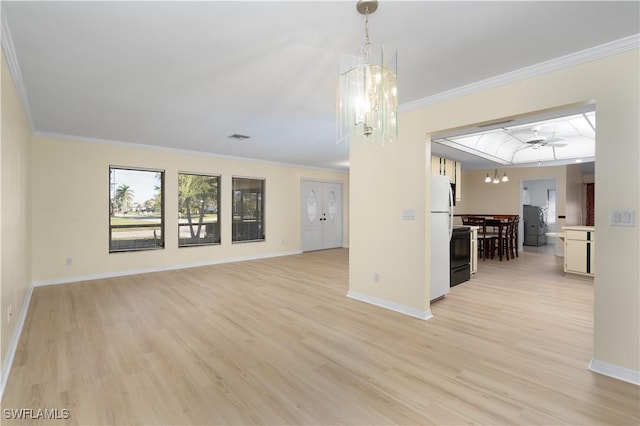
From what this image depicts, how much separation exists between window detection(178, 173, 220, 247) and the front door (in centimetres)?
255

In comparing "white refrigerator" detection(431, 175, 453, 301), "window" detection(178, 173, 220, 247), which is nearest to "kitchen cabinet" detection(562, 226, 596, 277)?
"white refrigerator" detection(431, 175, 453, 301)

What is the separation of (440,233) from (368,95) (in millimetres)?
2544

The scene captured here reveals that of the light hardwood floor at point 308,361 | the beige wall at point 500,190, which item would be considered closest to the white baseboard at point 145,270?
the light hardwood floor at point 308,361

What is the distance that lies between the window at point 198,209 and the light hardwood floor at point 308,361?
236 centimetres

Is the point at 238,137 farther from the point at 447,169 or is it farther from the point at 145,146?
the point at 447,169

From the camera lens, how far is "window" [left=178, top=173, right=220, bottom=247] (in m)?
6.62

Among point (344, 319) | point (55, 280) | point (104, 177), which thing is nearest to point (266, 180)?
point (104, 177)

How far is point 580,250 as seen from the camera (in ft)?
18.1

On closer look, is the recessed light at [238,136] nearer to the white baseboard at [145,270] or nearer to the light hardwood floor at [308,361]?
the light hardwood floor at [308,361]

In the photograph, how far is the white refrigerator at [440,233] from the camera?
393cm

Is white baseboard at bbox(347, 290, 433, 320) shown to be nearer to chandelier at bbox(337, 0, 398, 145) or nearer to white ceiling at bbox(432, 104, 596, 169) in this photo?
chandelier at bbox(337, 0, 398, 145)

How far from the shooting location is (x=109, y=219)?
18.5 feet

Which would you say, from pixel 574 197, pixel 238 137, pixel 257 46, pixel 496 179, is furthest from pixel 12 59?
pixel 574 197

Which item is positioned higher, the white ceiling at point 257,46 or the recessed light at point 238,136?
the recessed light at point 238,136
